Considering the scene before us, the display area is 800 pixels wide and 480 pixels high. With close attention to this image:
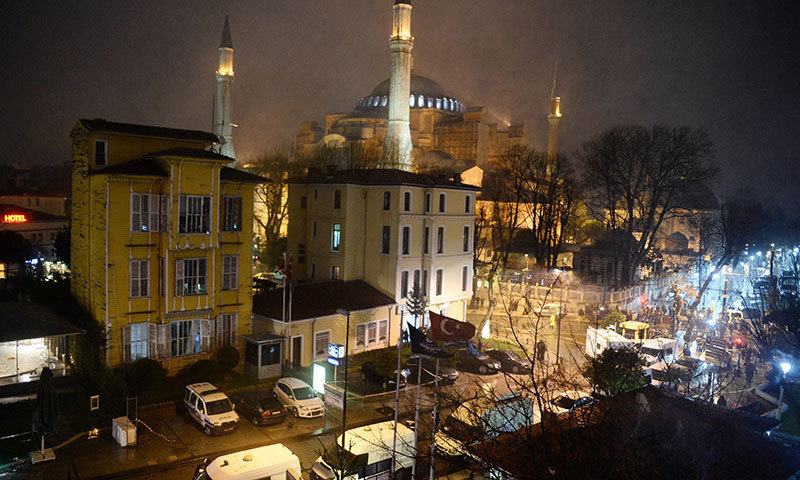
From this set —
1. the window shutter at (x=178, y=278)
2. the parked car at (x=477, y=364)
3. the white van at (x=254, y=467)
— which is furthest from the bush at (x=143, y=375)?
the parked car at (x=477, y=364)

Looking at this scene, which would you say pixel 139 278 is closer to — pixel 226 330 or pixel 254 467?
pixel 226 330

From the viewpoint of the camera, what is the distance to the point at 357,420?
19.6 m

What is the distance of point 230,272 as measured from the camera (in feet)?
78.7

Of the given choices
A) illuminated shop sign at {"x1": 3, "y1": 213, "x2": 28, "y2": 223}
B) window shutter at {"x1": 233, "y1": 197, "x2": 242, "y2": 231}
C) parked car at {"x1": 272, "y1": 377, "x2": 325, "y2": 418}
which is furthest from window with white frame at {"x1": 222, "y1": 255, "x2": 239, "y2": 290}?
illuminated shop sign at {"x1": 3, "y1": 213, "x2": 28, "y2": 223}

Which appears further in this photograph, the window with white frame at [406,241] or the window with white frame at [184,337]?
the window with white frame at [406,241]

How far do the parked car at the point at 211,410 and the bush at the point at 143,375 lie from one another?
2084 mm

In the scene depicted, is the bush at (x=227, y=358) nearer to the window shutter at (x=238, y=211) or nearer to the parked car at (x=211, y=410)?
the parked car at (x=211, y=410)

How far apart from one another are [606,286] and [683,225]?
172 ft

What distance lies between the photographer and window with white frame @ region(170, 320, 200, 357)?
2225 centimetres

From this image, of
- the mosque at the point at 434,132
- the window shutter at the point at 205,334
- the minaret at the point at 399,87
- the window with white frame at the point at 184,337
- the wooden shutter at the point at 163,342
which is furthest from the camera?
the mosque at the point at 434,132

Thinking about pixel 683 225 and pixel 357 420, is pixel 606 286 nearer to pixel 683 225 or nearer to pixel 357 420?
pixel 357 420

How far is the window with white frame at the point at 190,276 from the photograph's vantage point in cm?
2198

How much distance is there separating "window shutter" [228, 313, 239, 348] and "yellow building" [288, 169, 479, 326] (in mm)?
8051

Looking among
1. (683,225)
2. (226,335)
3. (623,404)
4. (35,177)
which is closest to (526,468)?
(623,404)
